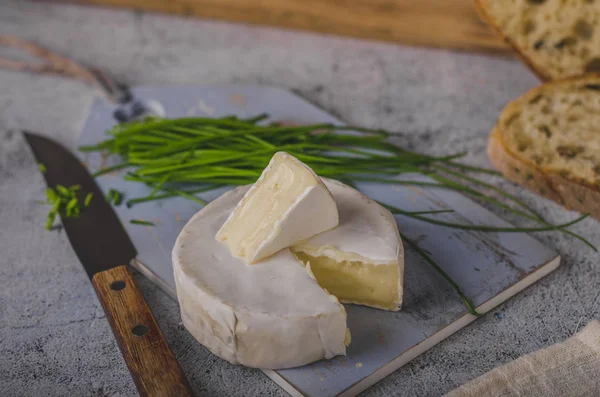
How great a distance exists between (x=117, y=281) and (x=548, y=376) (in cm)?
117

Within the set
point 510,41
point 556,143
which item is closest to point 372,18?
point 510,41

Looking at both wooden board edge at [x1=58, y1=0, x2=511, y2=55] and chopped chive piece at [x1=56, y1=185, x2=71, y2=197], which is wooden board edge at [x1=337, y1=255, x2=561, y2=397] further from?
wooden board edge at [x1=58, y1=0, x2=511, y2=55]

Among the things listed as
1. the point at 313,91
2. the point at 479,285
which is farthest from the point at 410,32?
the point at 479,285

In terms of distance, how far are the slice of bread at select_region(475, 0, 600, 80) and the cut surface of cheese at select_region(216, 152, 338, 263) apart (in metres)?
1.36

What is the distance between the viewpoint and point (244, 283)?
1.64 meters

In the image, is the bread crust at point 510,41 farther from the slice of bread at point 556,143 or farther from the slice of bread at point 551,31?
the slice of bread at point 556,143

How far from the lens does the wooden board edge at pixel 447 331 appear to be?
1.64m

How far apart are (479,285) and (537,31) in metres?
1.27

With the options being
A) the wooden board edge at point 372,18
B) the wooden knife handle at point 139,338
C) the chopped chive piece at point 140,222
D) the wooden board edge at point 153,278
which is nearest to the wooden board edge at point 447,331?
the wooden knife handle at point 139,338

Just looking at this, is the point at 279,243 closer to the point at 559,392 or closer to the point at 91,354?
the point at 91,354

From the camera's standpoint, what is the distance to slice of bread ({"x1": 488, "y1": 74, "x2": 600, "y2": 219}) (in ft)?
7.27

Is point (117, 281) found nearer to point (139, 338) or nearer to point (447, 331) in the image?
point (139, 338)

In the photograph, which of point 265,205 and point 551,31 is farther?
point 551,31

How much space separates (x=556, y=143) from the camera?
235 cm
